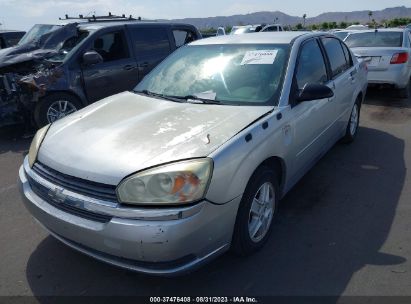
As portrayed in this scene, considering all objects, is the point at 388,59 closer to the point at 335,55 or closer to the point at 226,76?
the point at 335,55

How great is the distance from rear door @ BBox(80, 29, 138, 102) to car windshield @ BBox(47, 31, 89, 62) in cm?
32

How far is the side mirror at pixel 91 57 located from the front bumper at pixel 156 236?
387cm

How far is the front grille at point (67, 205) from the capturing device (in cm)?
229

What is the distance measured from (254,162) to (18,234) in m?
2.20

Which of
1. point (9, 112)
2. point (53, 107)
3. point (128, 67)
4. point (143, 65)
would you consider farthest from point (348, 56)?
point (9, 112)

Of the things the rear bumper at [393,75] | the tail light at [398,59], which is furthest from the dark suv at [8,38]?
the tail light at [398,59]

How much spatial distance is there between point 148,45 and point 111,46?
→ 0.71 meters

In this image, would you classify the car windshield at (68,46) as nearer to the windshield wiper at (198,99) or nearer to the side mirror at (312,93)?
the windshield wiper at (198,99)

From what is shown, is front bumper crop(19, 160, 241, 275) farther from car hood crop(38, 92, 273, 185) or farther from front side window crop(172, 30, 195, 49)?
front side window crop(172, 30, 195, 49)

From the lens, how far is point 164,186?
2.24m

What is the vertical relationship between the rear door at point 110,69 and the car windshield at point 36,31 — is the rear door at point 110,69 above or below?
below

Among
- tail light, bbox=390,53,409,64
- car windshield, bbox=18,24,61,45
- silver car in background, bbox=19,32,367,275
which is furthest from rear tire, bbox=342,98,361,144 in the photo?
car windshield, bbox=18,24,61,45

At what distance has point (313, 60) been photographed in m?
3.90

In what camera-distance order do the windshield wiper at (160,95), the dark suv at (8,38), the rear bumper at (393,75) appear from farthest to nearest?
the dark suv at (8,38) < the rear bumper at (393,75) < the windshield wiper at (160,95)
